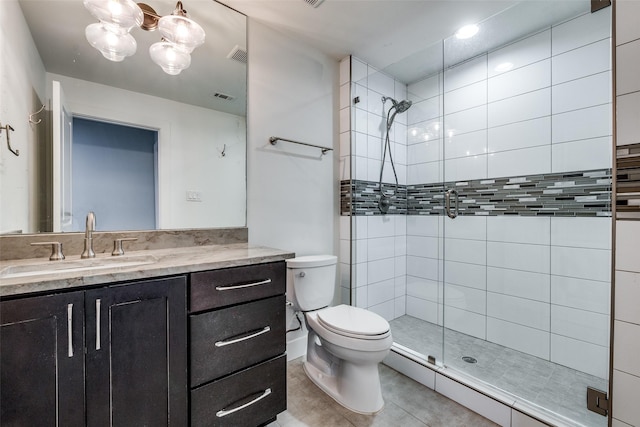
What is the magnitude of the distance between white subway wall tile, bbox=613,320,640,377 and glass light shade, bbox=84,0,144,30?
100 inches

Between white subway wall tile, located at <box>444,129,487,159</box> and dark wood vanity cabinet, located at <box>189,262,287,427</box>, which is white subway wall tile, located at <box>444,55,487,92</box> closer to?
white subway wall tile, located at <box>444,129,487,159</box>

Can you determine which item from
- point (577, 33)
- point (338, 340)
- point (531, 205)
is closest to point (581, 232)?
point (531, 205)

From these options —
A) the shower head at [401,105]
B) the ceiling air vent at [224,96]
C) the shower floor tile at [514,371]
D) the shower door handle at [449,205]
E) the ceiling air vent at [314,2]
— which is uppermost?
the ceiling air vent at [314,2]

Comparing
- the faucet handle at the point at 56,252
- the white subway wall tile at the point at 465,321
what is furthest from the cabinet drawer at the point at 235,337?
the white subway wall tile at the point at 465,321

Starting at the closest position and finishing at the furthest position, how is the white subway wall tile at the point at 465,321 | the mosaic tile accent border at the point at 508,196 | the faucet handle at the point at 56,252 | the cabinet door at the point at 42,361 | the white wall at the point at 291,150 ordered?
the cabinet door at the point at 42,361 → the faucet handle at the point at 56,252 → the mosaic tile accent border at the point at 508,196 → the white wall at the point at 291,150 → the white subway wall tile at the point at 465,321

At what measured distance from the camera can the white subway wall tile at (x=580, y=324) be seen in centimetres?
167

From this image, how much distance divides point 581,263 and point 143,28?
299 centimetres

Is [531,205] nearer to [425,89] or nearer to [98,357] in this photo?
[425,89]

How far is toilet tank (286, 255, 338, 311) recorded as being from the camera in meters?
1.80

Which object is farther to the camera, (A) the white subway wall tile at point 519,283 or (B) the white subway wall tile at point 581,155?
(A) the white subway wall tile at point 519,283

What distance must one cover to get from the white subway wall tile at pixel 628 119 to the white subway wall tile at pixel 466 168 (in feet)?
3.70

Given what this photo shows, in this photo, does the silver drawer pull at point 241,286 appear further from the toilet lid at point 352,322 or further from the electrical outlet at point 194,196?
the electrical outlet at point 194,196

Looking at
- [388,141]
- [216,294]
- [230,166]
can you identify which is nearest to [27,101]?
[230,166]

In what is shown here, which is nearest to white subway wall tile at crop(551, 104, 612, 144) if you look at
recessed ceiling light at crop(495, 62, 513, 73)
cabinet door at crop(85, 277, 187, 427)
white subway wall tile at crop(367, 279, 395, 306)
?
recessed ceiling light at crop(495, 62, 513, 73)
